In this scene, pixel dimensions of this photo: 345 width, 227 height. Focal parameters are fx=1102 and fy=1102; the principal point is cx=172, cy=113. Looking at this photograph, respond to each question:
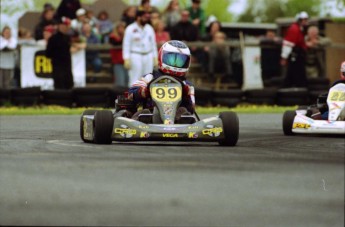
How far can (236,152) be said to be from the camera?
882cm

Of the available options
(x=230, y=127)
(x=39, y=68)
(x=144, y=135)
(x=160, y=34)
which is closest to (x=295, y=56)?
(x=160, y=34)

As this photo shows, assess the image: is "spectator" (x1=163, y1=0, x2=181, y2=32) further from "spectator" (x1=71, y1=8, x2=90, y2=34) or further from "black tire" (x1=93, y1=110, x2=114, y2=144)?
"black tire" (x1=93, y1=110, x2=114, y2=144)

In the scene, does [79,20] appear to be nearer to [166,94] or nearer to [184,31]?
[184,31]

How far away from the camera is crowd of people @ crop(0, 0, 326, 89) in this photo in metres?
18.1

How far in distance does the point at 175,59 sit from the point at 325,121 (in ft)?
6.94

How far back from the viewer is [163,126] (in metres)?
9.48

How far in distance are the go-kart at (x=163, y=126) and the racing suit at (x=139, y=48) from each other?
7954 millimetres

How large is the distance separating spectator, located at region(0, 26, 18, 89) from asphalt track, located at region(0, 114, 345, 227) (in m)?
8.87

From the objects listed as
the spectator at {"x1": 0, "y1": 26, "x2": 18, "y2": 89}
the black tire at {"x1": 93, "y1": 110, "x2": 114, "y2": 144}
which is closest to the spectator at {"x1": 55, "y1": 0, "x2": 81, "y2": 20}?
the spectator at {"x1": 0, "y1": 26, "x2": 18, "y2": 89}

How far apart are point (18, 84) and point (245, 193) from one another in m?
13.8

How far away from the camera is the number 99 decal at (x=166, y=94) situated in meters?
9.93

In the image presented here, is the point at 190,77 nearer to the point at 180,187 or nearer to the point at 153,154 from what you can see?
the point at 153,154

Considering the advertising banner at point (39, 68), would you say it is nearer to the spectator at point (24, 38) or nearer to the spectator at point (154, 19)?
the spectator at point (24, 38)

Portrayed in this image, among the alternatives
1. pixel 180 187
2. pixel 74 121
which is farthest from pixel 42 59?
pixel 180 187
